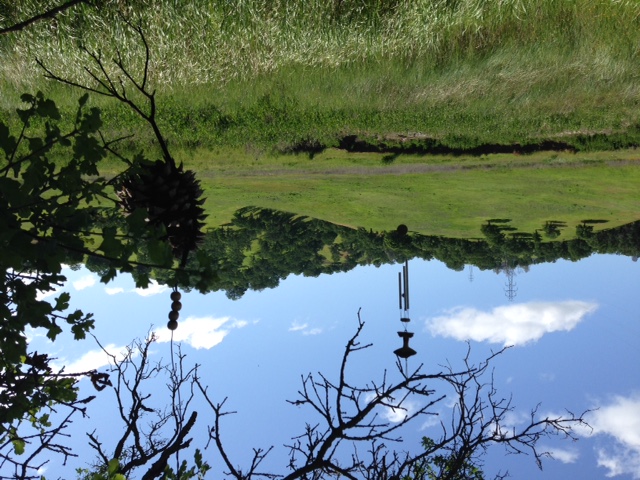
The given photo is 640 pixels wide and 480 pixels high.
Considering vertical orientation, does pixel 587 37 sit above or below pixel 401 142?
above

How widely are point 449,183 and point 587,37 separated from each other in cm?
400

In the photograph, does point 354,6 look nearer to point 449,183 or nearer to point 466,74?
point 466,74

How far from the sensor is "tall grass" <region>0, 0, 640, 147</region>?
30.5 feet

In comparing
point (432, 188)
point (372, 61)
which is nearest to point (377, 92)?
point (372, 61)

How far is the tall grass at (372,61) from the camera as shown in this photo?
366 inches

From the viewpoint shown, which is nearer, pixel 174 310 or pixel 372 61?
pixel 174 310

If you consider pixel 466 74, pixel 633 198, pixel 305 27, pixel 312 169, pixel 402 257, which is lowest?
pixel 402 257

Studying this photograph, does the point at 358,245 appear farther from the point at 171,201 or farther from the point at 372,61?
the point at 171,201

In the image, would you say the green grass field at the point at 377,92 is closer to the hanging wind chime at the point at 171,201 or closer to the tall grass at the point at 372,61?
the tall grass at the point at 372,61

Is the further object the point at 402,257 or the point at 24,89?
the point at 402,257

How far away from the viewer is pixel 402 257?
45.9 ft

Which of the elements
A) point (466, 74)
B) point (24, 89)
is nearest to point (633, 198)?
point (466, 74)

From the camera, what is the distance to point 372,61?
10.1 metres

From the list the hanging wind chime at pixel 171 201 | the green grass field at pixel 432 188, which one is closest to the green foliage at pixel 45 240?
the hanging wind chime at pixel 171 201
